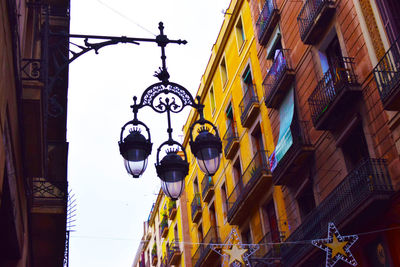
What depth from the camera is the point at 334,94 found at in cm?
1380

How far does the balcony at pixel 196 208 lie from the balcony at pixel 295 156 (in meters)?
11.2

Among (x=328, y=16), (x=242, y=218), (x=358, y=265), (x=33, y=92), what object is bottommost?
(x=358, y=265)

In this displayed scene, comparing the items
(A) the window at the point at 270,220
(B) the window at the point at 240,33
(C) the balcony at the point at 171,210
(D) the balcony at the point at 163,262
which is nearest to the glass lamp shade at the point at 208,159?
(A) the window at the point at 270,220

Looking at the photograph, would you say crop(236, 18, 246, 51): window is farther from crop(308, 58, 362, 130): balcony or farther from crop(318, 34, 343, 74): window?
crop(308, 58, 362, 130): balcony

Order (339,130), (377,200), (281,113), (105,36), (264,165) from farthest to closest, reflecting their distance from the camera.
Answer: (264,165), (281,113), (339,130), (377,200), (105,36)

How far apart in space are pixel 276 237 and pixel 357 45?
748cm

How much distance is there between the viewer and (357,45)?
44.3 feet

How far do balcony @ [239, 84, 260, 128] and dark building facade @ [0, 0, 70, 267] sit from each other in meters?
8.58

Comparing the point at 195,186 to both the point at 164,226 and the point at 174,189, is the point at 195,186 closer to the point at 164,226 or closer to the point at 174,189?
the point at 164,226

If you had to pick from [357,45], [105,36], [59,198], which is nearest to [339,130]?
[357,45]

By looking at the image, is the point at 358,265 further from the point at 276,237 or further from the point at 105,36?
the point at 105,36

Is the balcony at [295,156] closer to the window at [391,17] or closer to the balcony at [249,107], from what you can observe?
the balcony at [249,107]

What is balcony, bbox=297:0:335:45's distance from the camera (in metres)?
14.8

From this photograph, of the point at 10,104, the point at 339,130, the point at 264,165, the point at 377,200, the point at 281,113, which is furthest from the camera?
the point at 264,165
